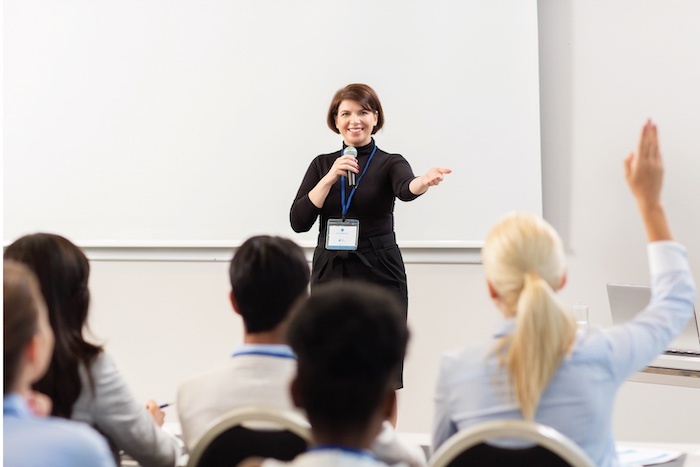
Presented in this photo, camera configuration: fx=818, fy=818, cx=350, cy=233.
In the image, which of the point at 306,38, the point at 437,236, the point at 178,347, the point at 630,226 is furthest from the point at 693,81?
the point at 178,347

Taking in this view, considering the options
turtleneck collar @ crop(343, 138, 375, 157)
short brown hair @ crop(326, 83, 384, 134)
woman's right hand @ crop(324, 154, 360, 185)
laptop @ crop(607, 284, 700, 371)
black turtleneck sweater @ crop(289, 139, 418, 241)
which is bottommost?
laptop @ crop(607, 284, 700, 371)

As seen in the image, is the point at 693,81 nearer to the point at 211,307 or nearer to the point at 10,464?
the point at 211,307

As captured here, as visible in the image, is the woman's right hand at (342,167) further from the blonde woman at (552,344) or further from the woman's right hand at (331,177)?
the blonde woman at (552,344)

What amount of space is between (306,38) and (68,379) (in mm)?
2898

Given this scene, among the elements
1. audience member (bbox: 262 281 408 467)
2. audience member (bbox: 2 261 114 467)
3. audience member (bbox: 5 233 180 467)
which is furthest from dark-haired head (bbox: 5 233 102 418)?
audience member (bbox: 262 281 408 467)

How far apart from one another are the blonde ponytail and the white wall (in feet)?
7.88

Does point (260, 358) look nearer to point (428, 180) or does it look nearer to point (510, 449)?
point (510, 449)

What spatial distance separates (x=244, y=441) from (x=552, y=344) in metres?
0.56

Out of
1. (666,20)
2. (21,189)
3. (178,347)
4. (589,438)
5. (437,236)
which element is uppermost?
(666,20)

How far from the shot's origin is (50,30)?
4.52 meters

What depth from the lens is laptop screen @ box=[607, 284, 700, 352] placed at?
254 centimetres

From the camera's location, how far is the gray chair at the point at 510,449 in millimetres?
1237

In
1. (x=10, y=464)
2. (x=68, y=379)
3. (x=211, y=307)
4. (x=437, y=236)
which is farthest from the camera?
(x=211, y=307)

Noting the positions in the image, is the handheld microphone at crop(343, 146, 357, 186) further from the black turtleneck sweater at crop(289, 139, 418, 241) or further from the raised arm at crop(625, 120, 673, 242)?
the raised arm at crop(625, 120, 673, 242)
